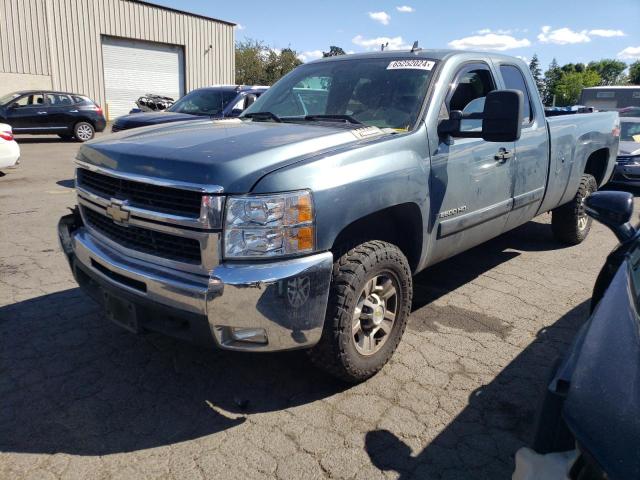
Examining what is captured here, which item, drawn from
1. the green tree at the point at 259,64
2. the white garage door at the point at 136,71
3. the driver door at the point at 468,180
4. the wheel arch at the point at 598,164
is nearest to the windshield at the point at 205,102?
the wheel arch at the point at 598,164

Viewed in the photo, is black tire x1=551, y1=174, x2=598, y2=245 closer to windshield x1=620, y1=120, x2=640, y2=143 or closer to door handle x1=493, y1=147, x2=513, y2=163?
door handle x1=493, y1=147, x2=513, y2=163

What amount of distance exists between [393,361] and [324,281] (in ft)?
3.71

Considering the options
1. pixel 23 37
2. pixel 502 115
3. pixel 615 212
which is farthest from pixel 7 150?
pixel 23 37

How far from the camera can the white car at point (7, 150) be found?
9.27 m

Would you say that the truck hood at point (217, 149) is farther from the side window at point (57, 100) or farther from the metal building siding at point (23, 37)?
the metal building siding at point (23, 37)

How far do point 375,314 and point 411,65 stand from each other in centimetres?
181

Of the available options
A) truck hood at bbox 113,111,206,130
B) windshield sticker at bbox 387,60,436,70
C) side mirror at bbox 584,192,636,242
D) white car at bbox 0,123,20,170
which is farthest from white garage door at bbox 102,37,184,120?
side mirror at bbox 584,192,636,242

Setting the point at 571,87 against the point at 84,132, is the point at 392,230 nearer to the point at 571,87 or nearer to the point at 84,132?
the point at 84,132

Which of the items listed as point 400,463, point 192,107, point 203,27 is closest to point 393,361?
point 400,463

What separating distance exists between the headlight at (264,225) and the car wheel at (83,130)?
1620cm

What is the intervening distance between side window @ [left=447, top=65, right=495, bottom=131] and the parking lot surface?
1.49 meters

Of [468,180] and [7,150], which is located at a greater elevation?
[468,180]

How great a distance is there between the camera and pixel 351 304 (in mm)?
2668

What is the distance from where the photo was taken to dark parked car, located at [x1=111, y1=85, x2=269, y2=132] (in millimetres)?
8758
